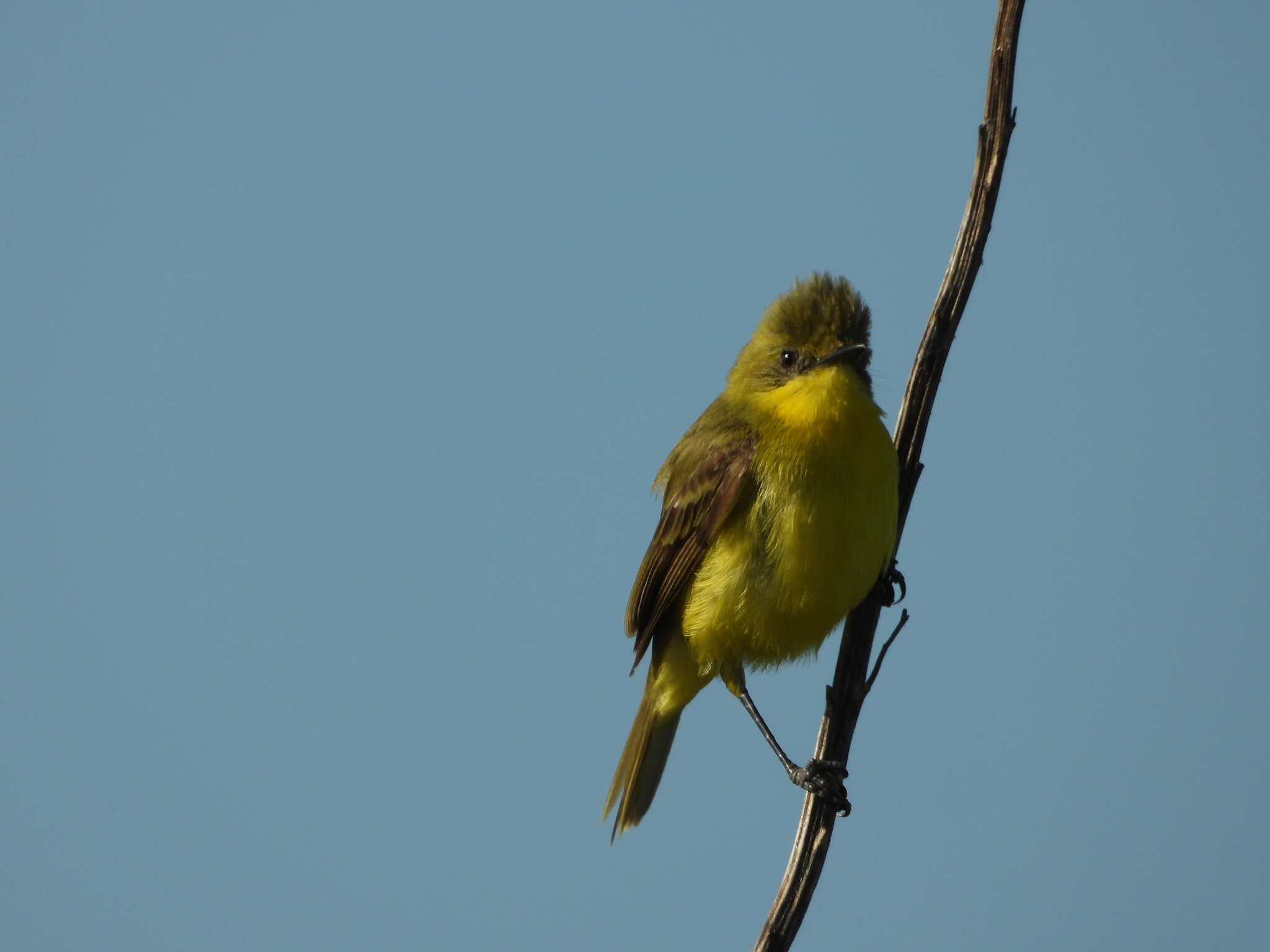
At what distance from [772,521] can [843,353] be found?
856mm

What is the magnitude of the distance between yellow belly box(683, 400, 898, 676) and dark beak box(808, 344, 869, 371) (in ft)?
0.85

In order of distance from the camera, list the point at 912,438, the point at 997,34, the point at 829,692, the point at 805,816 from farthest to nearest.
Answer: the point at 912,438, the point at 829,692, the point at 805,816, the point at 997,34

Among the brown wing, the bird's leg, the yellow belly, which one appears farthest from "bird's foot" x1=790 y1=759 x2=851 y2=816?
the brown wing

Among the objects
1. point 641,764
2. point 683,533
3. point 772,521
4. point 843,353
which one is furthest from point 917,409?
point 641,764

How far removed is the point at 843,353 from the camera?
19.3 ft

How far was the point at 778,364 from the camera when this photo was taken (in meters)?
6.34

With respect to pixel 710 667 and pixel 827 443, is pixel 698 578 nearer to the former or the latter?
pixel 710 667

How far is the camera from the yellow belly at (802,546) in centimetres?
A: 555

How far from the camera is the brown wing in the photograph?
6.06 meters

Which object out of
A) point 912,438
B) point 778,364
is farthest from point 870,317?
point 912,438

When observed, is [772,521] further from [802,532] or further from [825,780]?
[825,780]

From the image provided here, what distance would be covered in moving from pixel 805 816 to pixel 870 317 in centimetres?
259

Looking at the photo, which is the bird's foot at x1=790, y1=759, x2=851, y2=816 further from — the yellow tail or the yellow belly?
the yellow tail

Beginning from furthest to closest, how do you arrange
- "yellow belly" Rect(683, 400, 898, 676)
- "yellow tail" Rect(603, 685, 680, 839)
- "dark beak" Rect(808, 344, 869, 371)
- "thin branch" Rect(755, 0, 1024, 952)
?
"yellow tail" Rect(603, 685, 680, 839)
"dark beak" Rect(808, 344, 869, 371)
"yellow belly" Rect(683, 400, 898, 676)
"thin branch" Rect(755, 0, 1024, 952)
